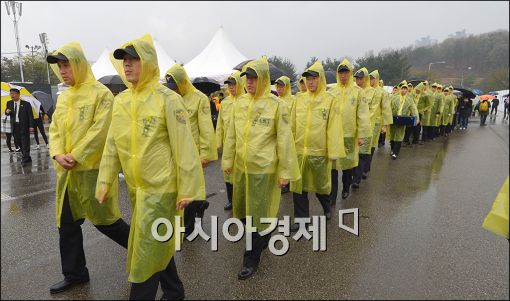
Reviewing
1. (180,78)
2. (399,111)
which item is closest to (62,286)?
(180,78)

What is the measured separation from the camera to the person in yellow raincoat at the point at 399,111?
9.99 m

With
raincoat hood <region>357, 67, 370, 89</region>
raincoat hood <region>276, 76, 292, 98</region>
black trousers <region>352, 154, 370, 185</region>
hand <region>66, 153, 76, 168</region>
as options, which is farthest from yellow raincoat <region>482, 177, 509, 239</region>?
raincoat hood <region>357, 67, 370, 89</region>

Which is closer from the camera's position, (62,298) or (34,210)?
(62,298)

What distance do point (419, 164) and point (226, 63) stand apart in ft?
34.7

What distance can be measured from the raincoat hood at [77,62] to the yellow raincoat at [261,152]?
1.45 metres

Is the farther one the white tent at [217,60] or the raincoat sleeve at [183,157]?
the white tent at [217,60]

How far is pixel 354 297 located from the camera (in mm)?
3090

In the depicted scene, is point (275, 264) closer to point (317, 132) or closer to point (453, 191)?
point (317, 132)

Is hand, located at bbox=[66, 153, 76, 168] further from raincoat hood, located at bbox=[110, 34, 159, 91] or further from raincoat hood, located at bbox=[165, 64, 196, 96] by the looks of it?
raincoat hood, located at bbox=[165, 64, 196, 96]

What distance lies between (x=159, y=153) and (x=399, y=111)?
9.26m

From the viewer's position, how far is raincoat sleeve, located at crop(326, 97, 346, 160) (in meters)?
4.46

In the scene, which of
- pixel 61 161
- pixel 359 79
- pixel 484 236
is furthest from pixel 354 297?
pixel 359 79

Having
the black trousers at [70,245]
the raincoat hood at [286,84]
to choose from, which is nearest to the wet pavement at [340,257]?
the black trousers at [70,245]

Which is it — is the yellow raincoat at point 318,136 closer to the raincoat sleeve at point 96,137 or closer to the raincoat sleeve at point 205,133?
the raincoat sleeve at point 205,133
